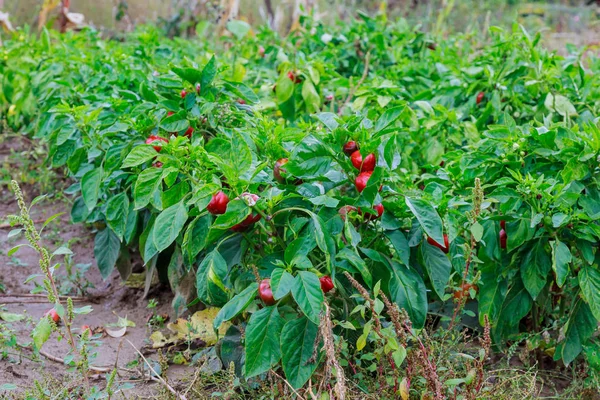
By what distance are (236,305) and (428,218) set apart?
0.62 metres

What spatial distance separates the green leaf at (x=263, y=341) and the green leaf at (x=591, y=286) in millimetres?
973

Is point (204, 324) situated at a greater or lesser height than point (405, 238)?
lesser

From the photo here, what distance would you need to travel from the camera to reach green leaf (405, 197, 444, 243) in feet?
6.96

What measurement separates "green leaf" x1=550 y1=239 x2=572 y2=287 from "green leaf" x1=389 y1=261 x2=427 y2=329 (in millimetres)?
404

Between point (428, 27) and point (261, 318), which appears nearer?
point (261, 318)

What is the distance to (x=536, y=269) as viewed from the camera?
236 cm

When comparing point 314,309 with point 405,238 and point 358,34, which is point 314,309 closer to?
point 405,238

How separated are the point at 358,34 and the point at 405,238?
8.88 feet

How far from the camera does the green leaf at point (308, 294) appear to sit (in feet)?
6.24

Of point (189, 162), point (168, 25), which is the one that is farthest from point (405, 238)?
point (168, 25)

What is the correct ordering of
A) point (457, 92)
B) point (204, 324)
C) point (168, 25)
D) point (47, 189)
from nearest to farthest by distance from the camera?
point (204, 324) < point (457, 92) < point (47, 189) < point (168, 25)

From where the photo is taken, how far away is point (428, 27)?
10852mm

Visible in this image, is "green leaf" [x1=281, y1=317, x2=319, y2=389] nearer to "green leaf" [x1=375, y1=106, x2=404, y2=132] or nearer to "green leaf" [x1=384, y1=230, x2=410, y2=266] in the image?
"green leaf" [x1=384, y1=230, x2=410, y2=266]

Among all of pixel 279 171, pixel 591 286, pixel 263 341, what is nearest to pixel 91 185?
pixel 279 171
